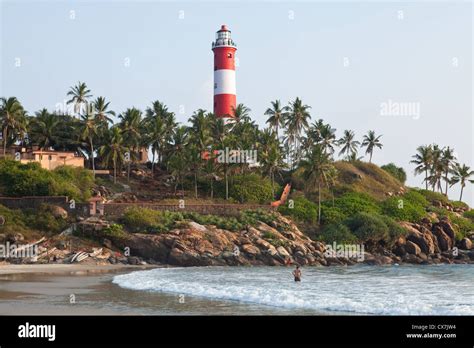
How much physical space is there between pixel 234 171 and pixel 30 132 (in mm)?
24337

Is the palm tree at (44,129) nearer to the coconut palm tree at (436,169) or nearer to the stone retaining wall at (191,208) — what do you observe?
the stone retaining wall at (191,208)

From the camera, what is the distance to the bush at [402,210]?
221ft

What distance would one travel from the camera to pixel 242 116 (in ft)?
254

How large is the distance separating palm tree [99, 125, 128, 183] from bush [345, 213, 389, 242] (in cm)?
2640

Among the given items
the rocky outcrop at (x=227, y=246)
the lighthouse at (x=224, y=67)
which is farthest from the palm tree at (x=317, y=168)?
the lighthouse at (x=224, y=67)

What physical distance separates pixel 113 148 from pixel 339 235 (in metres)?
26.2

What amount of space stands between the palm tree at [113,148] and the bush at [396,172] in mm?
42317

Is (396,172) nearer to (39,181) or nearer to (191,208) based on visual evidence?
(191,208)

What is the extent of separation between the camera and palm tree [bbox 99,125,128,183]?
213 feet

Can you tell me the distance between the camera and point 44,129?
68812mm

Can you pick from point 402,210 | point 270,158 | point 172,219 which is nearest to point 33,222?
point 172,219
